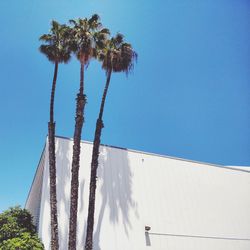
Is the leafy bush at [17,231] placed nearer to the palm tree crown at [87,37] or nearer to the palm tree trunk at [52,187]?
the palm tree trunk at [52,187]

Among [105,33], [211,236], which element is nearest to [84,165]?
[105,33]

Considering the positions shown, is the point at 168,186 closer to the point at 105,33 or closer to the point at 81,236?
the point at 81,236

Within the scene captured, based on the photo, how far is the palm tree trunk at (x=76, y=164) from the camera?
14180 mm

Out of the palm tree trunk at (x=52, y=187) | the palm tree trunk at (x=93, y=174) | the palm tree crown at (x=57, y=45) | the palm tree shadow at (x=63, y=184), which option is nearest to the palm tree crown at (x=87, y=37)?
the palm tree crown at (x=57, y=45)

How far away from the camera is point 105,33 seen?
59.5 ft

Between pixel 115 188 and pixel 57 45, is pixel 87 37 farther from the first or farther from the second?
pixel 115 188

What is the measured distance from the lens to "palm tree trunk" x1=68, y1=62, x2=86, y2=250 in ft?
46.5

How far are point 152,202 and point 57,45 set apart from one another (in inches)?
439

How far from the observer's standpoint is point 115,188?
18.5 metres

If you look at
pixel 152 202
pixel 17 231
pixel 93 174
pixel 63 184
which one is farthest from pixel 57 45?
pixel 152 202

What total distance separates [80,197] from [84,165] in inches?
78.2

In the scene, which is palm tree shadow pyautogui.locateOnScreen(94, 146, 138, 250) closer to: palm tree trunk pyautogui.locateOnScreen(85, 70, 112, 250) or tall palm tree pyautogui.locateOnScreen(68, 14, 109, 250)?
palm tree trunk pyautogui.locateOnScreen(85, 70, 112, 250)

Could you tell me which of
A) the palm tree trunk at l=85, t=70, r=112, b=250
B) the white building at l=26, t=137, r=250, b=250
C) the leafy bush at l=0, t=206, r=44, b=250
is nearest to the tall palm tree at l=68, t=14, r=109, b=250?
the palm tree trunk at l=85, t=70, r=112, b=250

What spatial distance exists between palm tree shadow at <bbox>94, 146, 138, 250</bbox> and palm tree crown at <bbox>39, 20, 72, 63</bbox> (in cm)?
614
